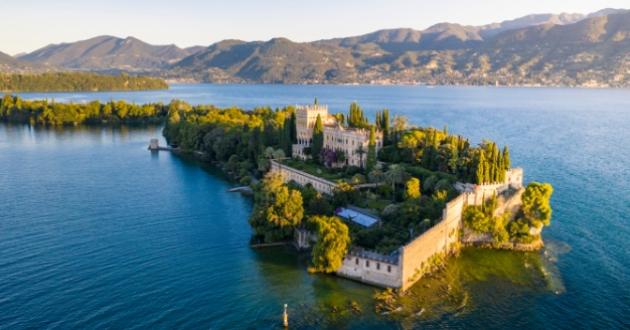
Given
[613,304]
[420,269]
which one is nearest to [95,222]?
[420,269]

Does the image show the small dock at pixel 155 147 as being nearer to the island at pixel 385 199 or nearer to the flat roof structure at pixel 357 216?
the island at pixel 385 199

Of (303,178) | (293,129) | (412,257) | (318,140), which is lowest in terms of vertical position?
(412,257)

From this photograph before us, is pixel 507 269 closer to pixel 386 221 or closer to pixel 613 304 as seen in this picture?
pixel 613 304

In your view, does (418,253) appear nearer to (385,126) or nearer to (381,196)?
(381,196)

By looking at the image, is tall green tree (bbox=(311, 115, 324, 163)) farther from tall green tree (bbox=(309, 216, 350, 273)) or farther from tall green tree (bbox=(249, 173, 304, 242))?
tall green tree (bbox=(309, 216, 350, 273))

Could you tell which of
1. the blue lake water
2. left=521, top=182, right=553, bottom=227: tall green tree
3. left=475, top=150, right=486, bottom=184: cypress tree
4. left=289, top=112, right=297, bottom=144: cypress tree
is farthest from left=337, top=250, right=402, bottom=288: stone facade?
left=289, top=112, right=297, bottom=144: cypress tree

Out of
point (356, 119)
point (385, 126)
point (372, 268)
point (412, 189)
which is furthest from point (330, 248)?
point (356, 119)

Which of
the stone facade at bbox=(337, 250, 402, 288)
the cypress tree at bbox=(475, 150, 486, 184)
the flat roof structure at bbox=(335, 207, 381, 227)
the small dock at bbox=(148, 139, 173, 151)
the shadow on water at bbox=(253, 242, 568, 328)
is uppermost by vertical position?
the cypress tree at bbox=(475, 150, 486, 184)
